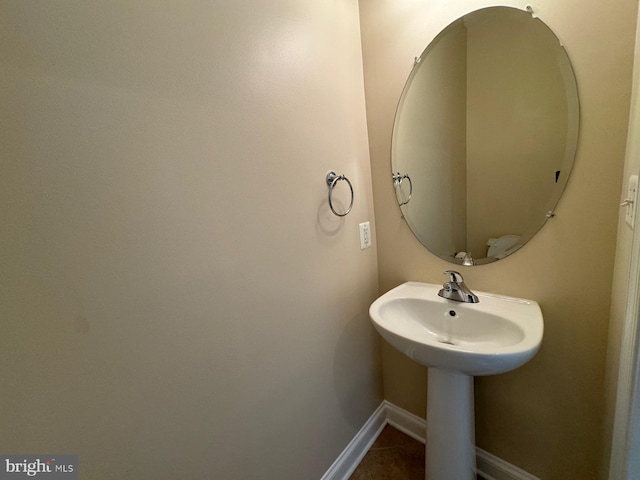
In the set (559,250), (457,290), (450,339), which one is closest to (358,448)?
(450,339)

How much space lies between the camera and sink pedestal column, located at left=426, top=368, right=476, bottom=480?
3.17 feet

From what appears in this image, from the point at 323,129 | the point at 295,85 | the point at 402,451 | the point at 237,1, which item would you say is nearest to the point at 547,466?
the point at 402,451

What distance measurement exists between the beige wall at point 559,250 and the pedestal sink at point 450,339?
0.13 meters

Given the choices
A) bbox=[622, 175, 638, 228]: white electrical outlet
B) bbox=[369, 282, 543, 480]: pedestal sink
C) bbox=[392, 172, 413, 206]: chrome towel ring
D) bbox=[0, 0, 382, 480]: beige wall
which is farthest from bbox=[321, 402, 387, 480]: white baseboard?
bbox=[622, 175, 638, 228]: white electrical outlet

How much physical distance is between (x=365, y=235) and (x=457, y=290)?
47 cm

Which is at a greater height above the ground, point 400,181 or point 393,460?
point 400,181

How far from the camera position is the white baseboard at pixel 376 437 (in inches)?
43.4

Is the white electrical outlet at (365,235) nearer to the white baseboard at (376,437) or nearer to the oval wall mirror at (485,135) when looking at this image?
the oval wall mirror at (485,135)

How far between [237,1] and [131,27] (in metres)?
0.33

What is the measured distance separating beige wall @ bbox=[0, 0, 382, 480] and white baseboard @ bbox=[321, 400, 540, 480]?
18cm

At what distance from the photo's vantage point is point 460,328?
1016mm

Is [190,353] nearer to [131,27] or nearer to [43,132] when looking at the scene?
[43,132]

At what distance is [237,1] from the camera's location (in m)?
0.74

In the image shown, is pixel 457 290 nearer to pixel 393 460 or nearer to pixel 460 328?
pixel 460 328
